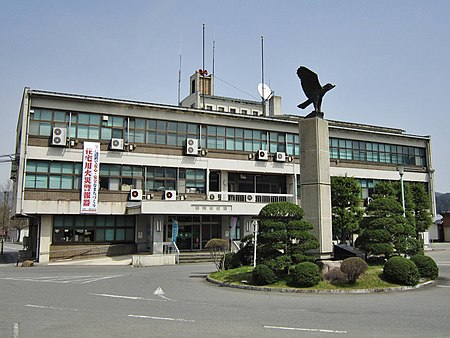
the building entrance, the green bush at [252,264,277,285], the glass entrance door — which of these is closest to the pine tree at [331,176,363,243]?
the building entrance

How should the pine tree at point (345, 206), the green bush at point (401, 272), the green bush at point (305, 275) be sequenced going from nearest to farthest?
the green bush at point (305, 275), the green bush at point (401, 272), the pine tree at point (345, 206)

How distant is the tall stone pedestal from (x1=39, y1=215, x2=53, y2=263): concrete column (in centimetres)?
1803

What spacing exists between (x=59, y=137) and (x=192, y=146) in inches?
346

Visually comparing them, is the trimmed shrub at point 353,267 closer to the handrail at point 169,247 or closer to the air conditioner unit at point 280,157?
the handrail at point 169,247

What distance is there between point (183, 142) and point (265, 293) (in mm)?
19151

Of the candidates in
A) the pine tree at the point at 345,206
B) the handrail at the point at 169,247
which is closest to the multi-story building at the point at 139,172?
the handrail at the point at 169,247

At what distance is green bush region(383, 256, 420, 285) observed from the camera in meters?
13.4

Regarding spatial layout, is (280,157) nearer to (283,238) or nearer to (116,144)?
(116,144)

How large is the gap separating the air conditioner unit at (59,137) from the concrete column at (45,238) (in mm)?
4650

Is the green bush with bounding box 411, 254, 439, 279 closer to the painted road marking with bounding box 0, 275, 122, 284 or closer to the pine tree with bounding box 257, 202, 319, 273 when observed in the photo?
the pine tree with bounding box 257, 202, 319, 273

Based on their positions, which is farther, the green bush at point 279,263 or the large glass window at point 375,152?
the large glass window at point 375,152

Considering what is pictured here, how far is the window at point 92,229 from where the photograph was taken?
91.1ft

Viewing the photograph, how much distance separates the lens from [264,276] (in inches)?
546

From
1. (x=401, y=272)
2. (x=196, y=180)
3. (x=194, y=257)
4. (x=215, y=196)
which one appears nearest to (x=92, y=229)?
(x=194, y=257)
